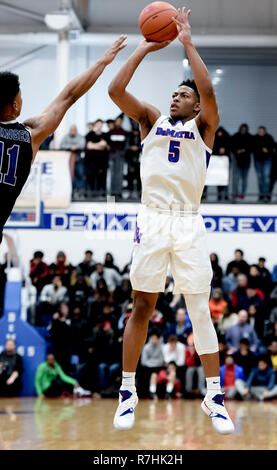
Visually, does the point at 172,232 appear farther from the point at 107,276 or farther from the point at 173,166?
the point at 107,276

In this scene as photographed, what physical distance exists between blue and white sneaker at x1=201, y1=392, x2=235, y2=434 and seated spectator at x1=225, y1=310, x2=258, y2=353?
836 centimetres

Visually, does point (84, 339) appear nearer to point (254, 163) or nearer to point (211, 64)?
point (254, 163)

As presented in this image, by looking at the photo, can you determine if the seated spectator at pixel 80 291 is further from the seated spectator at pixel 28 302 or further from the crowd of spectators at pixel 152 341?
the seated spectator at pixel 28 302

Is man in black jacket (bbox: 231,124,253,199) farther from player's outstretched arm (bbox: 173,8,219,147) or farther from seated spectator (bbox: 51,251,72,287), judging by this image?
player's outstretched arm (bbox: 173,8,219,147)

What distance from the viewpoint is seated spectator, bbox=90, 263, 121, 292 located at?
15.5 meters

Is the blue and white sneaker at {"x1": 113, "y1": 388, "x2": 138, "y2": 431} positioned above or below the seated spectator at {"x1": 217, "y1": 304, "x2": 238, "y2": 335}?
above

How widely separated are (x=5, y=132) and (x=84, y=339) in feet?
31.7

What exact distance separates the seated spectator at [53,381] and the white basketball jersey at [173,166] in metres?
8.92

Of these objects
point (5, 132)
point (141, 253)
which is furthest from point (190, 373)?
point (5, 132)

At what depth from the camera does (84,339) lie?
1399 cm

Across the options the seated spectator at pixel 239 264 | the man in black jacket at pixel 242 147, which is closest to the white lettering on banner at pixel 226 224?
the man in black jacket at pixel 242 147

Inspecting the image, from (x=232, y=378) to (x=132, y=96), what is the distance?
898 centimetres

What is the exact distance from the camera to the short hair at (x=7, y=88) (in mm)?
4629

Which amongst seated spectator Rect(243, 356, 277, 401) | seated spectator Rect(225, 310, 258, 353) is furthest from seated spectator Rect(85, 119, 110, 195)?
seated spectator Rect(243, 356, 277, 401)
